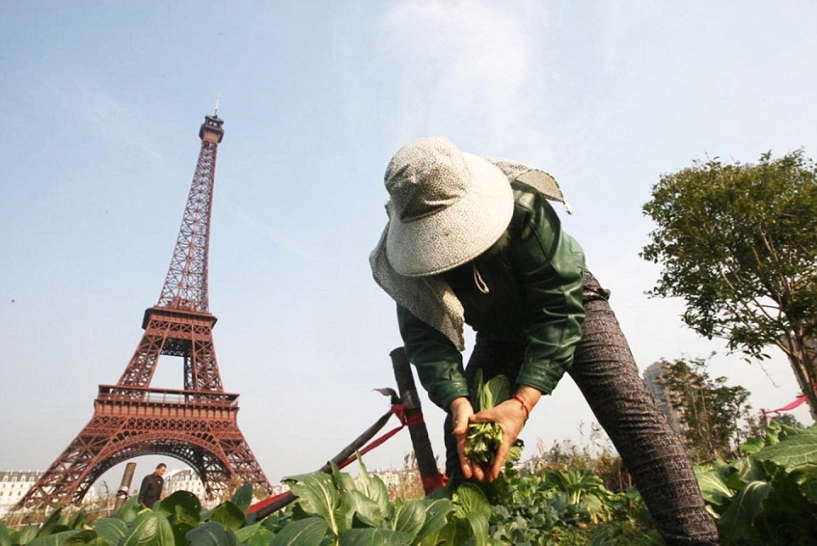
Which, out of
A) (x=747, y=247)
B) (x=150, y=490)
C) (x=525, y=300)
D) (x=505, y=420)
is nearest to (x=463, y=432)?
(x=505, y=420)

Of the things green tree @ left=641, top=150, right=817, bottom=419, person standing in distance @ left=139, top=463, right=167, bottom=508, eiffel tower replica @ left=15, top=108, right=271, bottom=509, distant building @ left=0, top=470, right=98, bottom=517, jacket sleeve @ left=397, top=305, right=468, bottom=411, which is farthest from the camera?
distant building @ left=0, top=470, right=98, bottom=517

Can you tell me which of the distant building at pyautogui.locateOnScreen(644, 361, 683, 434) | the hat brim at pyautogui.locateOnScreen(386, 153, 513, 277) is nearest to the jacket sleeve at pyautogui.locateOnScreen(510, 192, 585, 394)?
the hat brim at pyautogui.locateOnScreen(386, 153, 513, 277)

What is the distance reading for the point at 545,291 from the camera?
177 cm

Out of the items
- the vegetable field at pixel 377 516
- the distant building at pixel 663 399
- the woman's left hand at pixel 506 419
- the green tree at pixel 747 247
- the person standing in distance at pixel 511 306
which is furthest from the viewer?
the green tree at pixel 747 247

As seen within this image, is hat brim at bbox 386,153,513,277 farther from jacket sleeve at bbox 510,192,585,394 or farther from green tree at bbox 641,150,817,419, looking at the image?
green tree at bbox 641,150,817,419

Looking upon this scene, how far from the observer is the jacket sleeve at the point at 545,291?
1.69 metres

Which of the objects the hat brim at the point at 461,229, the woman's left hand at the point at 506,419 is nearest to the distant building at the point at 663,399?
the woman's left hand at the point at 506,419

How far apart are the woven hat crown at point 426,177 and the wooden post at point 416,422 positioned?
0.86 metres

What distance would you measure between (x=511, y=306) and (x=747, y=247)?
40.7ft

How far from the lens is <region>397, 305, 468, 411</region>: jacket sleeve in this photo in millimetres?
1821

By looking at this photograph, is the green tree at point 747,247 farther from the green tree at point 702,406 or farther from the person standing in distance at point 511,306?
the person standing in distance at point 511,306

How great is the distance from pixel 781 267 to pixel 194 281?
3224 cm

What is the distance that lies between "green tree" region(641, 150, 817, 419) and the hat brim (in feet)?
38.4

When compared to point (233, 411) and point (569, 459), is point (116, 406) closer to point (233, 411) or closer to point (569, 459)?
point (233, 411)
